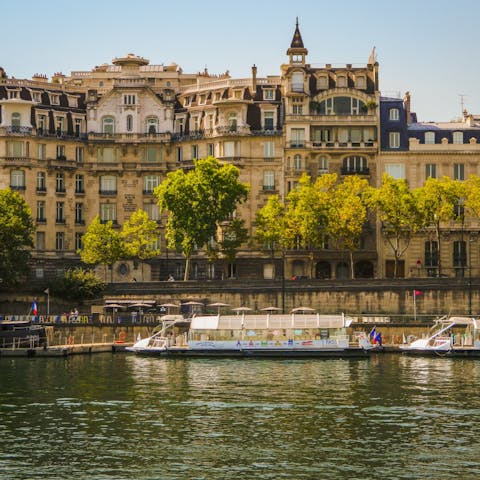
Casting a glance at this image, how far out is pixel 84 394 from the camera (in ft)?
272

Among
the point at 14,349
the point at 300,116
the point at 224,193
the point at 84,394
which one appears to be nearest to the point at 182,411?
the point at 84,394

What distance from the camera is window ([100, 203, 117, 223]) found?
14525cm

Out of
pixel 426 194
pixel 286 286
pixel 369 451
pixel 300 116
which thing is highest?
pixel 300 116

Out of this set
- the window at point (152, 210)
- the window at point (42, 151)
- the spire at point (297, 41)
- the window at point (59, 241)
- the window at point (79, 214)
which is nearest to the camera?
the window at point (59, 241)

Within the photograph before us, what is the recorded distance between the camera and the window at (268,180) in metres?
142

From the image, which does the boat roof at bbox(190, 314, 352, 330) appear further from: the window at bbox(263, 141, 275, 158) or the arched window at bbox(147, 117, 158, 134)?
the arched window at bbox(147, 117, 158, 134)

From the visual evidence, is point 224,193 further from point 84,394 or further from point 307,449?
point 307,449

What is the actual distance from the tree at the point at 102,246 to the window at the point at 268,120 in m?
19.3

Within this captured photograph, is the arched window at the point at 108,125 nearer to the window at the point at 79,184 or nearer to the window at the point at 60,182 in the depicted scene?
the window at the point at 79,184

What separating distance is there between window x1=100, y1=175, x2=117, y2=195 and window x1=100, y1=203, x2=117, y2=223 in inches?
48.4

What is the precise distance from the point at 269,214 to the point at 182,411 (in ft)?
199

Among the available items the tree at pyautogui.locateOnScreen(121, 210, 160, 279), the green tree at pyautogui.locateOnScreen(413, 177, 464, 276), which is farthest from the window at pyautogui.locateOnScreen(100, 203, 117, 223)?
the green tree at pyautogui.locateOnScreen(413, 177, 464, 276)

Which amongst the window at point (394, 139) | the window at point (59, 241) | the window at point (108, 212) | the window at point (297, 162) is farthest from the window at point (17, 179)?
the window at point (394, 139)

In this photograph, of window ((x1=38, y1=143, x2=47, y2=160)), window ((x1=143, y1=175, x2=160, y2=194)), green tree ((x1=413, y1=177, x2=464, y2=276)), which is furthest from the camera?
window ((x1=143, y1=175, x2=160, y2=194))
